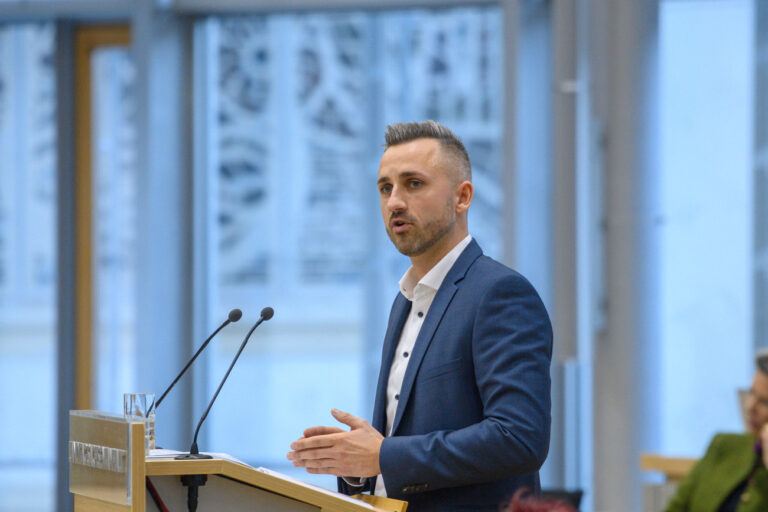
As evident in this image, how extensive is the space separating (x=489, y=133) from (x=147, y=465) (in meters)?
4.29

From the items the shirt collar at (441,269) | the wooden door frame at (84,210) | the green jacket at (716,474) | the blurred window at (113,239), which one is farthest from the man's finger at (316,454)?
the wooden door frame at (84,210)

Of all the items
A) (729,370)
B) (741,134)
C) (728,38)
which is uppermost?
(728,38)

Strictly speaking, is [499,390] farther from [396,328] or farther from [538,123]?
[538,123]

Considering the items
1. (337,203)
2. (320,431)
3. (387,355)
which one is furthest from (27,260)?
(320,431)

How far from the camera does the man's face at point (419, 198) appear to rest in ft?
6.72

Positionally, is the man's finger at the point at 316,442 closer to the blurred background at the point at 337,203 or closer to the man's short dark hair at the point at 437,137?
the man's short dark hair at the point at 437,137

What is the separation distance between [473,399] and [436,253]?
1.07 ft

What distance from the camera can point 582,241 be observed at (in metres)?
5.01

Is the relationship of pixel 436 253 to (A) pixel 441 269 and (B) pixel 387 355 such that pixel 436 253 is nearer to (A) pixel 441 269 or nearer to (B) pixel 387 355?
(A) pixel 441 269

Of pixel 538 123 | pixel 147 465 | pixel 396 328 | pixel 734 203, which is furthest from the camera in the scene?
pixel 538 123

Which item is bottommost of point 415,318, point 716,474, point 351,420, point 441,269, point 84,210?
point 716,474

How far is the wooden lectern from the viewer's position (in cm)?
164

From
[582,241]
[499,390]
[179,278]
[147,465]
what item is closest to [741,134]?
[582,241]

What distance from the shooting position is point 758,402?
343 centimetres
